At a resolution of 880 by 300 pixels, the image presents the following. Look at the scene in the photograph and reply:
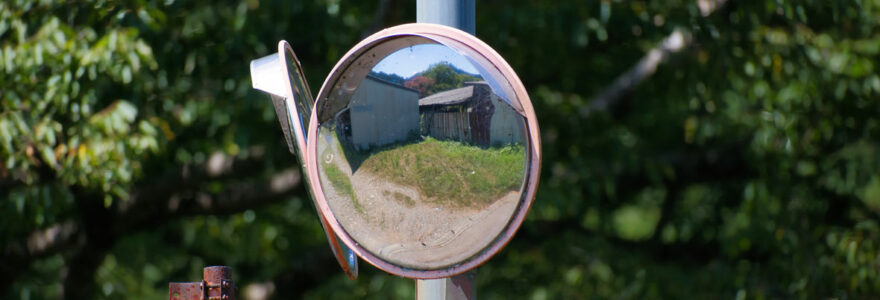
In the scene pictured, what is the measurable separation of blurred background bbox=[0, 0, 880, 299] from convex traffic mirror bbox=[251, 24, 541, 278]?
6.34 ft

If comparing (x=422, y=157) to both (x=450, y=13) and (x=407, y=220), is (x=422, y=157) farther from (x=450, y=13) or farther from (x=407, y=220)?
(x=450, y=13)

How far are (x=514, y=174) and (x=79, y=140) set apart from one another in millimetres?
2421

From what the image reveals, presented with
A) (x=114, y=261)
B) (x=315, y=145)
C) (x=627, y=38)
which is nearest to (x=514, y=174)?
(x=315, y=145)

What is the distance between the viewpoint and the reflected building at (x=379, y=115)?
4.80ft

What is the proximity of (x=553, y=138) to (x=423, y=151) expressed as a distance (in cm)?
295

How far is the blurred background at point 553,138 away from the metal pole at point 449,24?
194cm

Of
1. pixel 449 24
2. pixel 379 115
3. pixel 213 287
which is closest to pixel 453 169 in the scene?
pixel 379 115

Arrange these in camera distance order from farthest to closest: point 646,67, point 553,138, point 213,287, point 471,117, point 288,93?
point 553,138 → point 646,67 → point 213,287 → point 288,93 → point 471,117

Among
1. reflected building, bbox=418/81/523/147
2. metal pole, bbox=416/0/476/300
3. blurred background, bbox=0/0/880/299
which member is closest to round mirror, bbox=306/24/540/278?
reflected building, bbox=418/81/523/147

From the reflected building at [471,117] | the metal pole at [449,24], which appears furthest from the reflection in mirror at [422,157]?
the metal pole at [449,24]

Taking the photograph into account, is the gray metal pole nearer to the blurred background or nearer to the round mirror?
the round mirror

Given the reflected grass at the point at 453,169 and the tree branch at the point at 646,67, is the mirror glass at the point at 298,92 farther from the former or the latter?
the tree branch at the point at 646,67

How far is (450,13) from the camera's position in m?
1.56

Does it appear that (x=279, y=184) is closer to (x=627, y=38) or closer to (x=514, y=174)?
(x=627, y=38)
